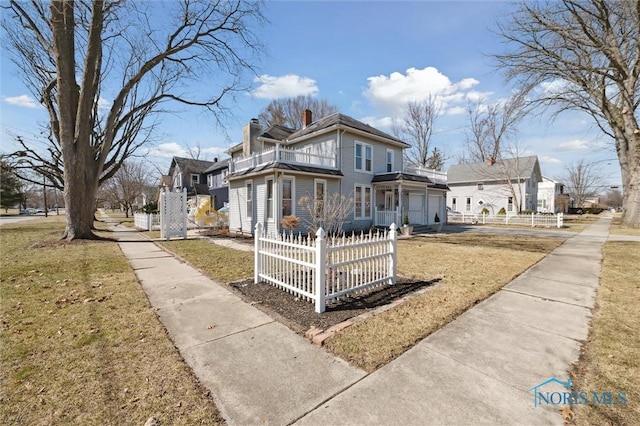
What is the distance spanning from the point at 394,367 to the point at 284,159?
39.8 feet

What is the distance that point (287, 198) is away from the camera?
1416cm

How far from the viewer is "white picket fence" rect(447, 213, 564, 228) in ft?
72.3

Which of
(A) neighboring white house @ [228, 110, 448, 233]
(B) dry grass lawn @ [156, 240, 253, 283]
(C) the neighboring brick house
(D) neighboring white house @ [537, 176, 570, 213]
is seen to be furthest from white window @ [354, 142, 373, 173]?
(D) neighboring white house @ [537, 176, 570, 213]

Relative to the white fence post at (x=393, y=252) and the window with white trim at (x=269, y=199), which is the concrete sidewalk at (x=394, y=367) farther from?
the window with white trim at (x=269, y=199)

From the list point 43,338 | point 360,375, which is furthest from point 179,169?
point 360,375

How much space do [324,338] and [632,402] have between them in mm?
2834

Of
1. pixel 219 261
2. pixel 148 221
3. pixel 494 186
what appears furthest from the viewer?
pixel 494 186

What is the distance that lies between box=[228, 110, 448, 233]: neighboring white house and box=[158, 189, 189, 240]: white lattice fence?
3420mm

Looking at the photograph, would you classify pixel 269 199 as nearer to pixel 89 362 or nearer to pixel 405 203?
pixel 405 203

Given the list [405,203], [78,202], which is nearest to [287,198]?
[78,202]

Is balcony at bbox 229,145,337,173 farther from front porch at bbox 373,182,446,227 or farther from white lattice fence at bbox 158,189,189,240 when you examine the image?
front porch at bbox 373,182,446,227

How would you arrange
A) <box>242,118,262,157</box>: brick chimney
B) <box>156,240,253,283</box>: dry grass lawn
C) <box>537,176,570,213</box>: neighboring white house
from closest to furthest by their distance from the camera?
<box>156,240,253,283</box>: dry grass lawn → <box>242,118,262,157</box>: brick chimney → <box>537,176,570,213</box>: neighboring white house

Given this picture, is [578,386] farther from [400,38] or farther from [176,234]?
[176,234]

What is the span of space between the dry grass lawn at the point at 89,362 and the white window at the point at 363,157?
14210mm
